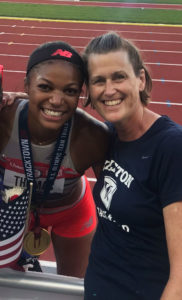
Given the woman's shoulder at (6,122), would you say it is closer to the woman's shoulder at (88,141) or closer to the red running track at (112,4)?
the woman's shoulder at (88,141)

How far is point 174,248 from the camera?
1.07m

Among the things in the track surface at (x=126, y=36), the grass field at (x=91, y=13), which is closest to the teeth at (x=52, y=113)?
the track surface at (x=126, y=36)

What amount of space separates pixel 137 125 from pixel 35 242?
0.84 meters

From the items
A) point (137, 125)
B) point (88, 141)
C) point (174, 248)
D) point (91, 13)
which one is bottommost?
point (91, 13)

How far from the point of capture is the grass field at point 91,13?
14297 mm

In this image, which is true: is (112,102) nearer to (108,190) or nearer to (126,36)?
(108,190)

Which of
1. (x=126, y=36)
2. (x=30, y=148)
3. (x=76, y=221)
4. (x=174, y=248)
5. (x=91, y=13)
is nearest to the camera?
(x=174, y=248)

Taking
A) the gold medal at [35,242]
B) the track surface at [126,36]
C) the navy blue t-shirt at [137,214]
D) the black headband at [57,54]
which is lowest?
the track surface at [126,36]

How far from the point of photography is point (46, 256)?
2.80 meters

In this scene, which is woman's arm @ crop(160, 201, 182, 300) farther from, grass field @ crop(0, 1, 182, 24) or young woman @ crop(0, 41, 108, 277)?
grass field @ crop(0, 1, 182, 24)

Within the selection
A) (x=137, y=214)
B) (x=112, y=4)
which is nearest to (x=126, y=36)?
(x=112, y=4)

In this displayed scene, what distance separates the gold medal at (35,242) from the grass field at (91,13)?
540 inches

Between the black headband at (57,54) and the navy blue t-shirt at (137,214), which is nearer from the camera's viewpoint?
the navy blue t-shirt at (137,214)

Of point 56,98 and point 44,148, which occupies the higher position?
point 56,98
